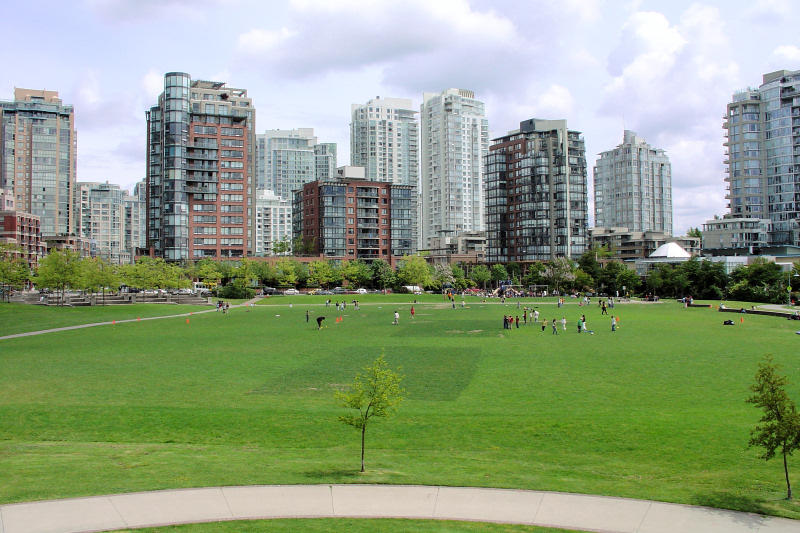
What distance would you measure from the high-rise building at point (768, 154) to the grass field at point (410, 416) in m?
138

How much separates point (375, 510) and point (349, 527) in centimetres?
117

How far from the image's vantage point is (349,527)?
12523 millimetres

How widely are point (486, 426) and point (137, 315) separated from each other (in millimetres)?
68384

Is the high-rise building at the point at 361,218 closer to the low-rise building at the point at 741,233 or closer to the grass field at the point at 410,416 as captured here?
the low-rise building at the point at 741,233

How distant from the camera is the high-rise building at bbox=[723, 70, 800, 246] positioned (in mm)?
165125

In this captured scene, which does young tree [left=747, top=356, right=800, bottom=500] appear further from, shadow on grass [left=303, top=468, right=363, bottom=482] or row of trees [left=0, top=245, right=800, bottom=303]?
row of trees [left=0, top=245, right=800, bottom=303]

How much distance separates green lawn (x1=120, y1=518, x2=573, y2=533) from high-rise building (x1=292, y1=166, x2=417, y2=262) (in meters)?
168

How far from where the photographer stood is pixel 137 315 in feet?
263

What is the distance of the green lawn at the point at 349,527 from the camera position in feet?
40.3

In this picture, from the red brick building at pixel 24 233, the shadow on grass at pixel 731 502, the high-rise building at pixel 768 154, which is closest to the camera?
the shadow on grass at pixel 731 502

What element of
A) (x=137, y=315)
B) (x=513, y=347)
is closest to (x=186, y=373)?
(x=513, y=347)

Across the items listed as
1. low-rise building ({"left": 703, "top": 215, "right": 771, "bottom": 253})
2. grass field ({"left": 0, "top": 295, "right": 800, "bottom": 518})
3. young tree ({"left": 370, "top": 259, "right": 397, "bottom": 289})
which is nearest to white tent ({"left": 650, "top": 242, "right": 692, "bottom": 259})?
low-rise building ({"left": 703, "top": 215, "right": 771, "bottom": 253})

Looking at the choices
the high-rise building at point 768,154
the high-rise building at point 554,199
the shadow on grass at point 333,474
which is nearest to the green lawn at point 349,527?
the shadow on grass at point 333,474

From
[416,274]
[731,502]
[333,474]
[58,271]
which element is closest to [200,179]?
[416,274]
